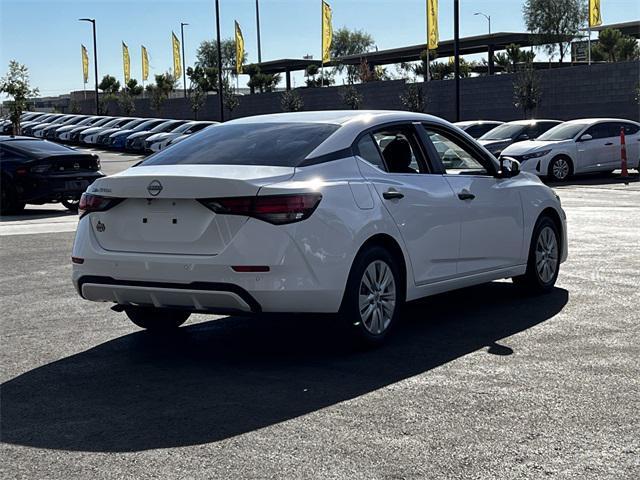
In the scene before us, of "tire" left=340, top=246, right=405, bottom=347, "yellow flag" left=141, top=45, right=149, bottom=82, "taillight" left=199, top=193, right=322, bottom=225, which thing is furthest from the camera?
"yellow flag" left=141, top=45, right=149, bottom=82

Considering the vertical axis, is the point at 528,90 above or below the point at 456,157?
above

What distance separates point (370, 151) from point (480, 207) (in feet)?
4.35

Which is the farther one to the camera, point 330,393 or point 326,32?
point 326,32

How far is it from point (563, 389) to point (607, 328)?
6.16 feet

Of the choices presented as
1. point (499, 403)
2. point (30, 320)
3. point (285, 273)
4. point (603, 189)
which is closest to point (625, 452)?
point (499, 403)

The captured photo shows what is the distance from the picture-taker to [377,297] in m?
7.07

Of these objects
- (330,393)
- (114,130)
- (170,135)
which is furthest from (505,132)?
(114,130)

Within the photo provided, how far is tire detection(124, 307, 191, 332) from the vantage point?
7781 mm

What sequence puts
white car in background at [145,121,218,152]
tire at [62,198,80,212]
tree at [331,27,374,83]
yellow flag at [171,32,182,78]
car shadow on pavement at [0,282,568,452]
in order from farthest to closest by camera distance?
tree at [331,27,374,83] → yellow flag at [171,32,182,78] → white car in background at [145,121,218,152] → tire at [62,198,80,212] → car shadow on pavement at [0,282,568,452]

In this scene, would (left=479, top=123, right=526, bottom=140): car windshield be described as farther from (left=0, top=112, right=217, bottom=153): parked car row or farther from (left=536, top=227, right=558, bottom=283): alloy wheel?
(left=536, top=227, right=558, bottom=283): alloy wheel

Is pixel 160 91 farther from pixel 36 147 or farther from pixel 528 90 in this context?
pixel 36 147

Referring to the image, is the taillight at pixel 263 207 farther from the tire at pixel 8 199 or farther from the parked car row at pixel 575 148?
the parked car row at pixel 575 148

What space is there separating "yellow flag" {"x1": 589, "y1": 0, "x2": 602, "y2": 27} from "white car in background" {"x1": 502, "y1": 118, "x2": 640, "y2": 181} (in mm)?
22626

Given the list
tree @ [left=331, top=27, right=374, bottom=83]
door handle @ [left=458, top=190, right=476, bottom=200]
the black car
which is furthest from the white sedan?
tree @ [left=331, top=27, right=374, bottom=83]
